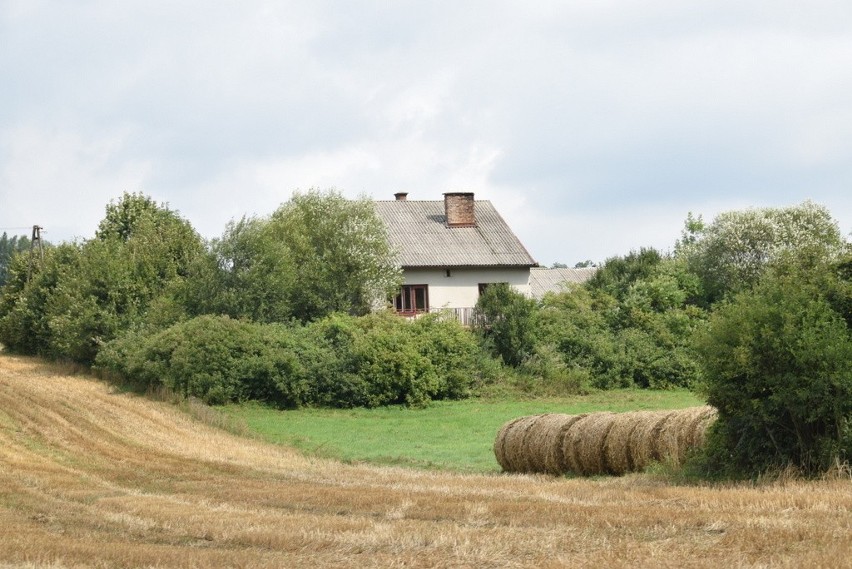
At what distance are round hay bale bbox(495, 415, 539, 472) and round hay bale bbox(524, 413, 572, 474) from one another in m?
0.12

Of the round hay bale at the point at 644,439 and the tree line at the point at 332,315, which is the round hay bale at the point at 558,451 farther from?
the tree line at the point at 332,315

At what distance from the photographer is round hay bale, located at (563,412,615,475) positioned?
22.4m

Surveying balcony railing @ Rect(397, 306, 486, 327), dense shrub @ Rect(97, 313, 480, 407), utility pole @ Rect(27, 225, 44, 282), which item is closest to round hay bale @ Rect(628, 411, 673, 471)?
dense shrub @ Rect(97, 313, 480, 407)

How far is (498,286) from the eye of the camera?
5359 cm

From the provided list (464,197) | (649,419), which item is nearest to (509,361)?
(464,197)

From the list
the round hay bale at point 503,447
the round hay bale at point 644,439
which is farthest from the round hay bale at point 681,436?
the round hay bale at point 503,447

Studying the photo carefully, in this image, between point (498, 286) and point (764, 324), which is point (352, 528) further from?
point (498, 286)

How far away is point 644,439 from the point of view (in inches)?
848

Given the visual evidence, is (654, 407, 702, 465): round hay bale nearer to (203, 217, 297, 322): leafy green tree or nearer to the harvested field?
the harvested field

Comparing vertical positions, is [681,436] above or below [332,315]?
below

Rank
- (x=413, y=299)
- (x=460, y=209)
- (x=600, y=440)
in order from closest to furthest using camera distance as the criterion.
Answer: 1. (x=600, y=440)
2. (x=413, y=299)
3. (x=460, y=209)

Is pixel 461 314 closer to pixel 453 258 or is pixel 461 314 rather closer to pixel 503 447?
pixel 453 258

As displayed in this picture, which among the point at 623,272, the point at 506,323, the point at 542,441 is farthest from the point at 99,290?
the point at 542,441

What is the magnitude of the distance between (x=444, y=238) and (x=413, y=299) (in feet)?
14.7
